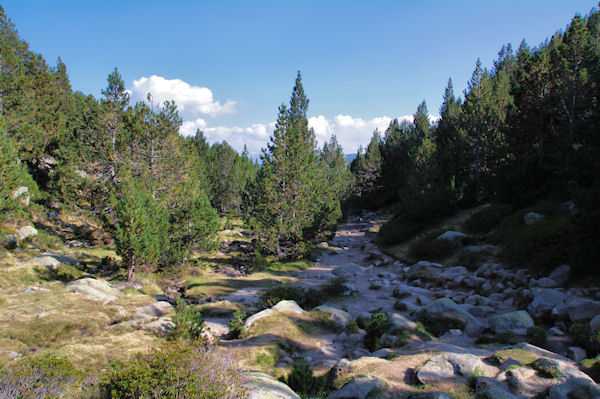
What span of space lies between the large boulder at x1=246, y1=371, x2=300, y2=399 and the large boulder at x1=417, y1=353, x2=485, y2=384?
10.2 ft

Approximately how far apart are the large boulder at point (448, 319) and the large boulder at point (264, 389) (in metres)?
7.77

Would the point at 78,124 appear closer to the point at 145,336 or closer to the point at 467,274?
the point at 145,336

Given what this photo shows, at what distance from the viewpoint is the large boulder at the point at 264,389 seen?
5.21 meters

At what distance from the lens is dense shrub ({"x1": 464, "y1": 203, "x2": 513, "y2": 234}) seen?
24172mm

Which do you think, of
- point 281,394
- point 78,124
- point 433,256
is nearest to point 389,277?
point 433,256

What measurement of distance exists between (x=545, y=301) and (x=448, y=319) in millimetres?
4027

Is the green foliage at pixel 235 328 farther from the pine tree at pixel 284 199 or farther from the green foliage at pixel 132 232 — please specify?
the pine tree at pixel 284 199

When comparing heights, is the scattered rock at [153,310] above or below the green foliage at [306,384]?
below

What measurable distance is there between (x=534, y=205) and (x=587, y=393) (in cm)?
2024

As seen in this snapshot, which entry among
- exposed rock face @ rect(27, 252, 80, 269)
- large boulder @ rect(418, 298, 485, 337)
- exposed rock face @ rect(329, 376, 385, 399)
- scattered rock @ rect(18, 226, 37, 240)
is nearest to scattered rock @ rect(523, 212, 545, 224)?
large boulder @ rect(418, 298, 485, 337)

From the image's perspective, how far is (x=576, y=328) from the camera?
9.45m

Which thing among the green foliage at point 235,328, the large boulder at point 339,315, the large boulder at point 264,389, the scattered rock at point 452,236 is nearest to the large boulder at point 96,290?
the green foliage at point 235,328

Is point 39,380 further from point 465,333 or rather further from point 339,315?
point 465,333

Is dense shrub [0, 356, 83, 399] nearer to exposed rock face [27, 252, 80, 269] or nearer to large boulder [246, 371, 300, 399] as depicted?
large boulder [246, 371, 300, 399]
